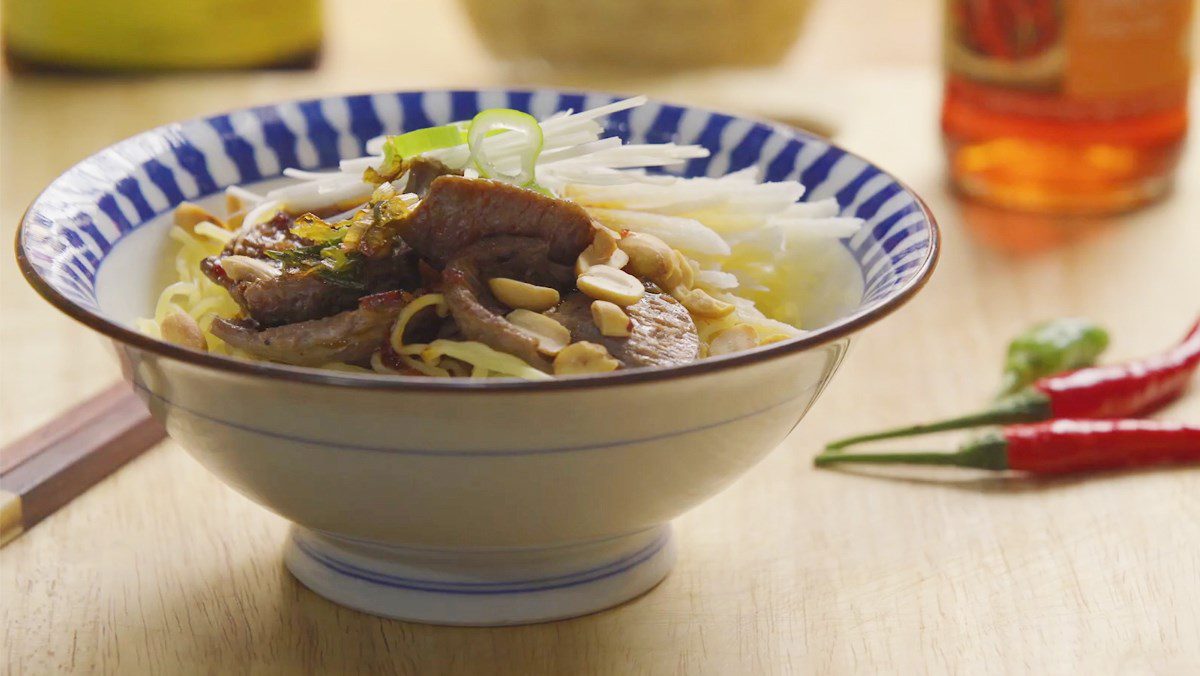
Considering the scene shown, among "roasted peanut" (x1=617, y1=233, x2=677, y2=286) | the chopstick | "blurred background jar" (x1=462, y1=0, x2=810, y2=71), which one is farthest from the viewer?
"blurred background jar" (x1=462, y1=0, x2=810, y2=71)

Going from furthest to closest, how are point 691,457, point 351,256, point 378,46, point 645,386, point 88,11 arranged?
point 378,46 < point 88,11 < point 351,256 < point 691,457 < point 645,386

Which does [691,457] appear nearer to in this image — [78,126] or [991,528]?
[991,528]

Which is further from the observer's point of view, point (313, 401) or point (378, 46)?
point (378, 46)

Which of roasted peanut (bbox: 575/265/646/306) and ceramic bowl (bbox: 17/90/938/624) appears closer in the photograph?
ceramic bowl (bbox: 17/90/938/624)

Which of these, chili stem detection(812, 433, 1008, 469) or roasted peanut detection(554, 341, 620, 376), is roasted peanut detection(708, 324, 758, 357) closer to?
roasted peanut detection(554, 341, 620, 376)


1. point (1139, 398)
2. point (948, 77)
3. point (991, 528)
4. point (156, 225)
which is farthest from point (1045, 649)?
point (948, 77)

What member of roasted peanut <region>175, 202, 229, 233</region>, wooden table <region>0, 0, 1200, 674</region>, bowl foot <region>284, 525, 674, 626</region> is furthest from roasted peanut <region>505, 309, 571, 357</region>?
roasted peanut <region>175, 202, 229, 233</region>

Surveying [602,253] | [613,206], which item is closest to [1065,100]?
[613,206]

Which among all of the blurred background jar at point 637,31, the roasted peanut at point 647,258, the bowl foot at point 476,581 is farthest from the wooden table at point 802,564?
the blurred background jar at point 637,31
